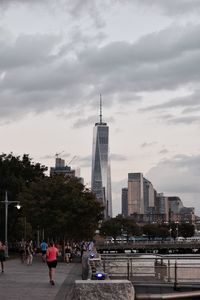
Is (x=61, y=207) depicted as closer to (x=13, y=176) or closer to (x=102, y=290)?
(x=13, y=176)

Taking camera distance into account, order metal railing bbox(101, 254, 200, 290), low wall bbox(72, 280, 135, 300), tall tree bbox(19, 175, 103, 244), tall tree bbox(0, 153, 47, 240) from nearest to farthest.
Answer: low wall bbox(72, 280, 135, 300), metal railing bbox(101, 254, 200, 290), tall tree bbox(19, 175, 103, 244), tall tree bbox(0, 153, 47, 240)

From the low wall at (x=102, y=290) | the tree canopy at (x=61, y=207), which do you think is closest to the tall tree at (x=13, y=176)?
the tree canopy at (x=61, y=207)

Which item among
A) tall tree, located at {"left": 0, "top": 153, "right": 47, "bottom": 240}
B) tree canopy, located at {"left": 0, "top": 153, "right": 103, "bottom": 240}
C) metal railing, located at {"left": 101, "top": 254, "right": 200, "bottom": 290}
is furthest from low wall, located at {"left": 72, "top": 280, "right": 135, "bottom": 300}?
tall tree, located at {"left": 0, "top": 153, "right": 47, "bottom": 240}

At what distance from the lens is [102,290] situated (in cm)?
782

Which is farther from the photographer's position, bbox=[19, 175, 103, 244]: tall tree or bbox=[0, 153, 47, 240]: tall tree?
bbox=[0, 153, 47, 240]: tall tree

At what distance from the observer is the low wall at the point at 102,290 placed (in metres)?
7.75

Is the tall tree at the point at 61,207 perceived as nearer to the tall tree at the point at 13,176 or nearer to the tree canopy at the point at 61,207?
the tree canopy at the point at 61,207

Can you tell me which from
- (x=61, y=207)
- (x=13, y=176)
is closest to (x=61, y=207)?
(x=61, y=207)

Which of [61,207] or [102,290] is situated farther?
[61,207]

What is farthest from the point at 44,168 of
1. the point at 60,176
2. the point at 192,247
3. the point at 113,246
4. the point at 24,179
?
the point at 192,247

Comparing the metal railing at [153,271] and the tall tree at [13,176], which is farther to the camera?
the tall tree at [13,176]

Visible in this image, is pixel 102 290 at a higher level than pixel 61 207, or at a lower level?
lower

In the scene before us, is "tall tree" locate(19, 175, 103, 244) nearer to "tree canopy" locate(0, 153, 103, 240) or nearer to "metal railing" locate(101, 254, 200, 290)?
"tree canopy" locate(0, 153, 103, 240)

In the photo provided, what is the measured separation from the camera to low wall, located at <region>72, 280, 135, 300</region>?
305 inches
